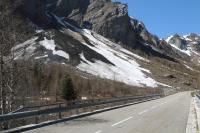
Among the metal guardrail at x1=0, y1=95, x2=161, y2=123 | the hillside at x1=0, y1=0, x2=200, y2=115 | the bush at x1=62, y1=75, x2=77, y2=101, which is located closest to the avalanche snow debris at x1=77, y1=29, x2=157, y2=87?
the hillside at x1=0, y1=0, x2=200, y2=115

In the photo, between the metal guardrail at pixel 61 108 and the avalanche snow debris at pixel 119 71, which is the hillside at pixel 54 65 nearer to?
the avalanche snow debris at pixel 119 71

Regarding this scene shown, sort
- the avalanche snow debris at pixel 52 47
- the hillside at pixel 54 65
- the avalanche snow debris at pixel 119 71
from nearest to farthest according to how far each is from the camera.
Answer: the hillside at pixel 54 65 → the avalanche snow debris at pixel 119 71 → the avalanche snow debris at pixel 52 47

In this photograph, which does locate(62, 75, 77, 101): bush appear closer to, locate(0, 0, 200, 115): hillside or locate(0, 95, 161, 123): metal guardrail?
locate(0, 0, 200, 115): hillside

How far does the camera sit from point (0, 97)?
75.7 ft

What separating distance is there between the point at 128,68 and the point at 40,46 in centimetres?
3396

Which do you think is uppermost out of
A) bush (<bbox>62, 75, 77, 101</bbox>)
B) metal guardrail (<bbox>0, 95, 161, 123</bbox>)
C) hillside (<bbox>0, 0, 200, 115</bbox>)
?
hillside (<bbox>0, 0, 200, 115</bbox>)

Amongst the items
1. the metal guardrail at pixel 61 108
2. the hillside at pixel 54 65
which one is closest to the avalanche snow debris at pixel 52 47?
the hillside at pixel 54 65

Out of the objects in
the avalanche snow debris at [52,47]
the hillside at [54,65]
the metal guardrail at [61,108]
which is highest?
the avalanche snow debris at [52,47]

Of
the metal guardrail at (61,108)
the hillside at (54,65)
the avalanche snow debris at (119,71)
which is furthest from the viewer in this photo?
the avalanche snow debris at (119,71)

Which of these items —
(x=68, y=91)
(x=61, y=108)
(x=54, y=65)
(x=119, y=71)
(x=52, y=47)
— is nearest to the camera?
(x=61, y=108)

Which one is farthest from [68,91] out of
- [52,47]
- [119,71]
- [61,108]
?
[119,71]

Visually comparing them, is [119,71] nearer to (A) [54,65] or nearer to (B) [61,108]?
(A) [54,65]

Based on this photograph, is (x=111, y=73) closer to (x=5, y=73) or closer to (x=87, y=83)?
(x=87, y=83)

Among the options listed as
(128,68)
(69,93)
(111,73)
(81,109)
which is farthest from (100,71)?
(81,109)
